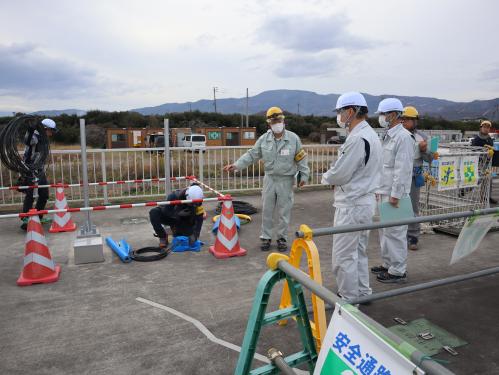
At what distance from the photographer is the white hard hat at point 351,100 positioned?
406cm

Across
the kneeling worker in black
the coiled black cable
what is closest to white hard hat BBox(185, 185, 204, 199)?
the kneeling worker in black

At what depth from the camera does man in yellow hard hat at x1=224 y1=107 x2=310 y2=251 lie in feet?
20.0

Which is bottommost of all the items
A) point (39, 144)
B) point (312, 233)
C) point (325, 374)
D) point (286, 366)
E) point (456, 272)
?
point (456, 272)

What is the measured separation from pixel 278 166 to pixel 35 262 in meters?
3.48

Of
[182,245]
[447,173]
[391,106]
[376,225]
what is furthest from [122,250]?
[447,173]

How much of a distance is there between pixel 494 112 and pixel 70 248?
73.2 m

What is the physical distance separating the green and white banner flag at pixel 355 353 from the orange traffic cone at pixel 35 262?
170 inches

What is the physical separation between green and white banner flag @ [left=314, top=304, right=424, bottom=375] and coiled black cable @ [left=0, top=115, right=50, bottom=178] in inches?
270

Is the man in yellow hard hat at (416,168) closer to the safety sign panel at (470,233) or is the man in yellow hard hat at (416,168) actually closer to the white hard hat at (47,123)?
the safety sign panel at (470,233)

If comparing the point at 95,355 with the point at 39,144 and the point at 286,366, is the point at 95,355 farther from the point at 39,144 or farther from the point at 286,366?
the point at 39,144

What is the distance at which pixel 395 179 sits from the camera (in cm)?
499

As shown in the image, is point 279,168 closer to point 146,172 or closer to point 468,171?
point 468,171

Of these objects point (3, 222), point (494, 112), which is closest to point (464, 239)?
point (3, 222)

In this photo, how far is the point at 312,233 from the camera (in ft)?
9.73
